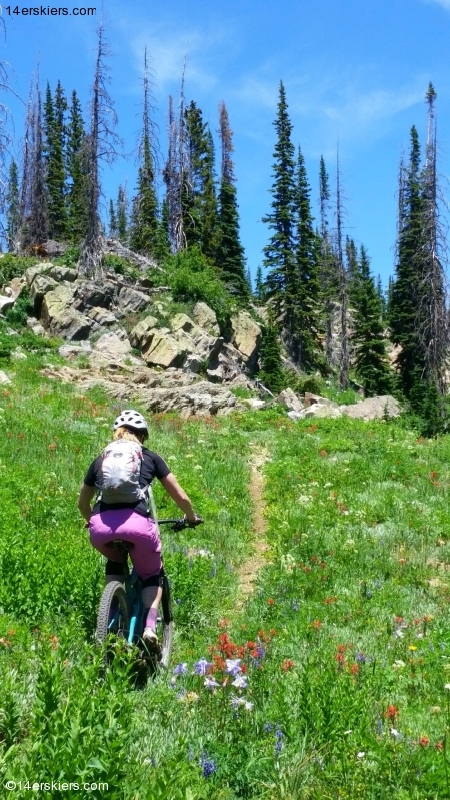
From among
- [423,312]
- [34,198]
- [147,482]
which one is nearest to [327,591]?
[147,482]

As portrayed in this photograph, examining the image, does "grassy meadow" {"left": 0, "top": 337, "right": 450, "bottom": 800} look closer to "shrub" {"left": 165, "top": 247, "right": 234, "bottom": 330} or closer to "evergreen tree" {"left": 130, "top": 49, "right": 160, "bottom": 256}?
"shrub" {"left": 165, "top": 247, "right": 234, "bottom": 330}

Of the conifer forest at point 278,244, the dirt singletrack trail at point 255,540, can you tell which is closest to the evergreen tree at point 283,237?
the conifer forest at point 278,244

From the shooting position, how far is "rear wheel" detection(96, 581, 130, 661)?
14.1 ft

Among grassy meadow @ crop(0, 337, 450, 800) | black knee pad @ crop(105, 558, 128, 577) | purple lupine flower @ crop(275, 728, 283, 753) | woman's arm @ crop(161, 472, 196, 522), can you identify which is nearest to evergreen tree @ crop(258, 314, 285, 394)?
grassy meadow @ crop(0, 337, 450, 800)

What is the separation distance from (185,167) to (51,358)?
86.4 feet

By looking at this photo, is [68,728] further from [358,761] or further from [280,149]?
[280,149]

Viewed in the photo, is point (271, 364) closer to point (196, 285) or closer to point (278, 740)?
point (196, 285)

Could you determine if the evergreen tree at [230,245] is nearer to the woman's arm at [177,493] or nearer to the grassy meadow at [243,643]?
the grassy meadow at [243,643]

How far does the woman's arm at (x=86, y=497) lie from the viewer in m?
4.96

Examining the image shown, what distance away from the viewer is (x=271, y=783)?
331 cm

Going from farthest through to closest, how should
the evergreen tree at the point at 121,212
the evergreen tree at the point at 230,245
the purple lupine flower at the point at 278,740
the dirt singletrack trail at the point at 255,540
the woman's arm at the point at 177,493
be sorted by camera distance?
the evergreen tree at the point at 121,212
the evergreen tree at the point at 230,245
the dirt singletrack trail at the point at 255,540
the woman's arm at the point at 177,493
the purple lupine flower at the point at 278,740

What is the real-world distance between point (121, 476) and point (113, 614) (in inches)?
41.2

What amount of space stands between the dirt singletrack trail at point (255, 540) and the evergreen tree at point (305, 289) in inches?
1196

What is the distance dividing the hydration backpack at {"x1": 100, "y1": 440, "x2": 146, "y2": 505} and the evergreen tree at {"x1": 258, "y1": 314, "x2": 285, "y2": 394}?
30.8 meters
